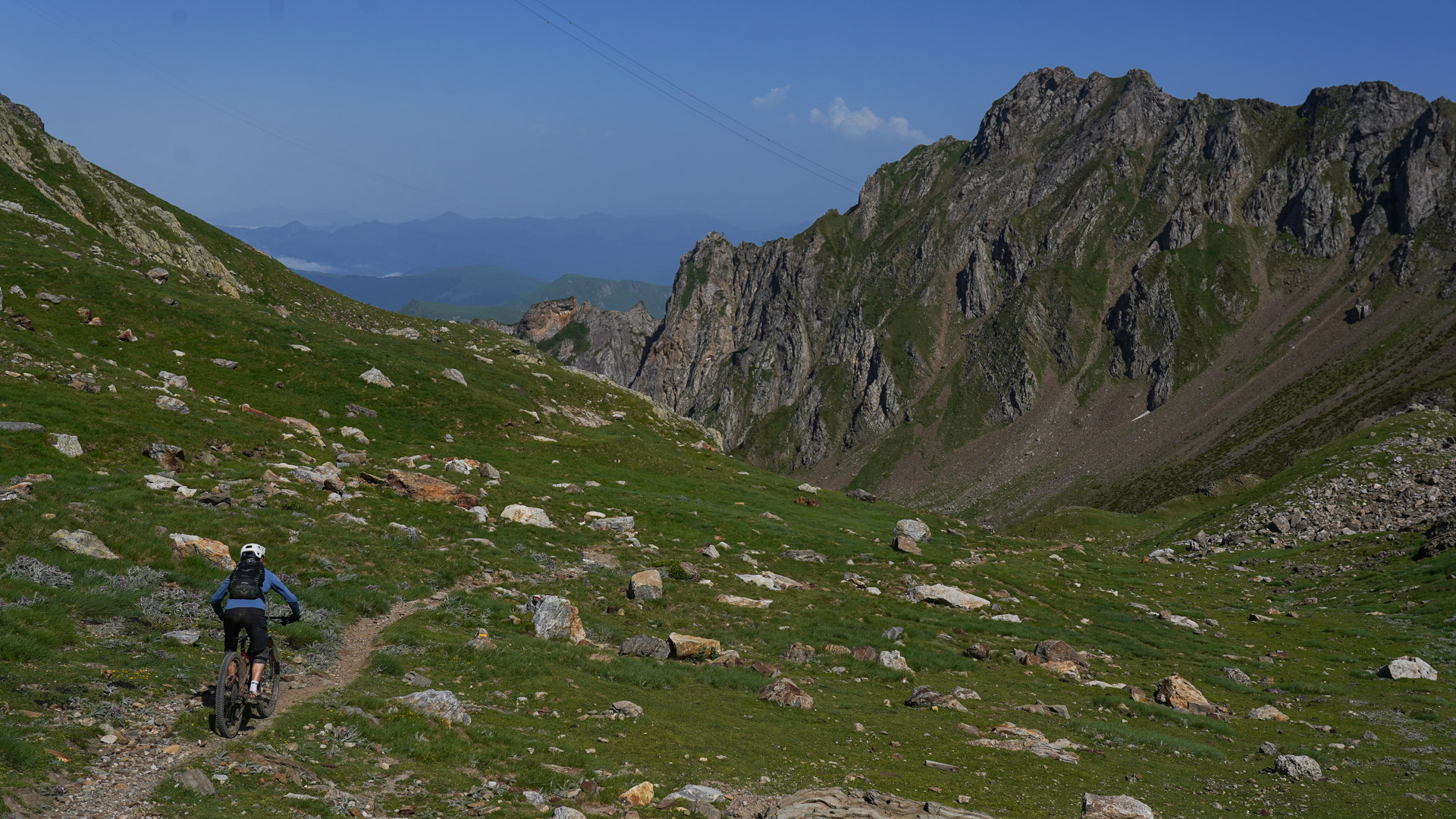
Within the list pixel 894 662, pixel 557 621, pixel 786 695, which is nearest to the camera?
pixel 786 695

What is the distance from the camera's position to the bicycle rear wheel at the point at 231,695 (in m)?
14.3

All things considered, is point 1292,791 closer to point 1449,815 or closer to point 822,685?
point 1449,815

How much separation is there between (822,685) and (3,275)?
58859mm

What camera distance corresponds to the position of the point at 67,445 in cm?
3061

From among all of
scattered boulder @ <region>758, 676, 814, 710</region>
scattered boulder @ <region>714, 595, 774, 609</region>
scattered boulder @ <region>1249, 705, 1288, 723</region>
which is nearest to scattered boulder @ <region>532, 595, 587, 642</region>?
scattered boulder @ <region>758, 676, 814, 710</region>

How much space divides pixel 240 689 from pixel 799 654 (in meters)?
18.5

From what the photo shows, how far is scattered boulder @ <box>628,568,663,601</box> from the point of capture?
31.9m

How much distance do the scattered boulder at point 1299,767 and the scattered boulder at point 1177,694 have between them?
7.13 metres

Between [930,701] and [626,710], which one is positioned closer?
[626,710]

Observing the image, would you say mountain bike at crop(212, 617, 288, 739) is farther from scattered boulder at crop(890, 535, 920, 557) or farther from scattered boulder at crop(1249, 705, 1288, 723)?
scattered boulder at crop(890, 535, 920, 557)

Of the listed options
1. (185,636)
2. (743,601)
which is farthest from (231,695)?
(743,601)

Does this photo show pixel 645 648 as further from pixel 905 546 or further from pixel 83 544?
pixel 905 546

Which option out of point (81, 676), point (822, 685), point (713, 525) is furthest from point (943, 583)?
point (81, 676)

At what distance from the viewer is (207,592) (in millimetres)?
22094
